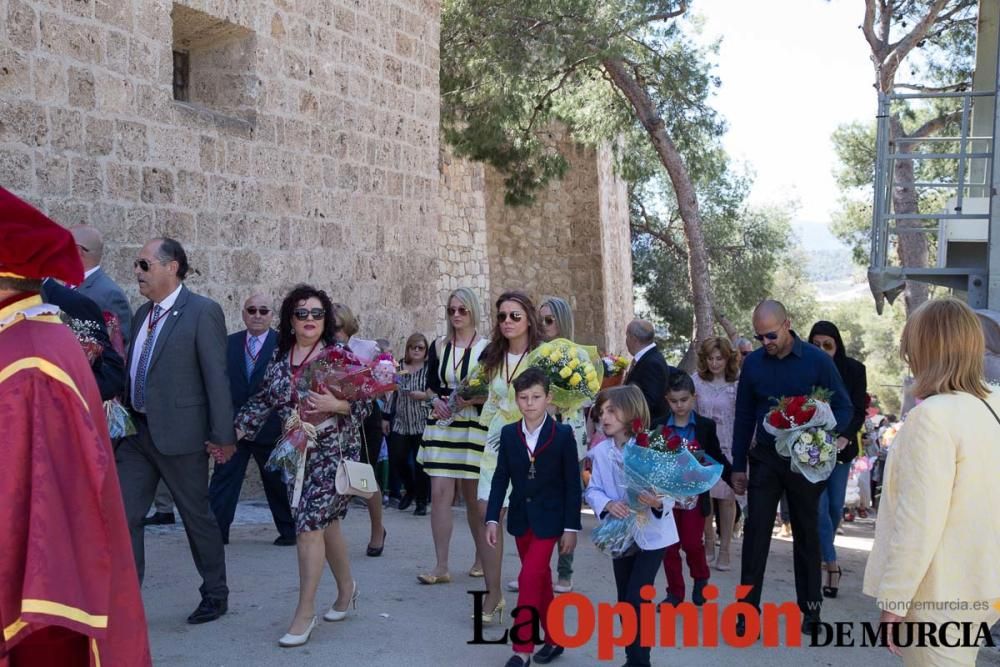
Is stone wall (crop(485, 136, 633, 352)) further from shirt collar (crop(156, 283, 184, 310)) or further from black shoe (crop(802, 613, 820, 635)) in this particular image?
shirt collar (crop(156, 283, 184, 310))

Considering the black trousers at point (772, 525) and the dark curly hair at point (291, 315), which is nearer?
the dark curly hair at point (291, 315)

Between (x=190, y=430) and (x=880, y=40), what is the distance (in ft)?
41.6

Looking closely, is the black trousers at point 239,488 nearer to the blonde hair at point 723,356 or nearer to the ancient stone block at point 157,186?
the ancient stone block at point 157,186

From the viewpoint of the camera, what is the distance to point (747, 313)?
30000 mm

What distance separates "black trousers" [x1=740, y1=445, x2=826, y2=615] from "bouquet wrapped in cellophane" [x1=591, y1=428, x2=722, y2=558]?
3.07ft

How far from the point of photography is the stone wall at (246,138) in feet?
24.9

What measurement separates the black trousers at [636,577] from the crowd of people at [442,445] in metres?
0.01

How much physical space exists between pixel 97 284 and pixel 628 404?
3147 mm

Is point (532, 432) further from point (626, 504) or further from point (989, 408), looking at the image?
point (989, 408)

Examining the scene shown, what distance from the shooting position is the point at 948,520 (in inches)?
135

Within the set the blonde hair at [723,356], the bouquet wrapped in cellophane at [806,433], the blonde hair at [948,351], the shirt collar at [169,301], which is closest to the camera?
the blonde hair at [948,351]

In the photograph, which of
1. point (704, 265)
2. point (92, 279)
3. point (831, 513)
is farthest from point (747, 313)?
point (92, 279)

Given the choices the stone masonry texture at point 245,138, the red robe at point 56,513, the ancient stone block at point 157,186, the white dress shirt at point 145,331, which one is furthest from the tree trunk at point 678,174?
the red robe at point 56,513

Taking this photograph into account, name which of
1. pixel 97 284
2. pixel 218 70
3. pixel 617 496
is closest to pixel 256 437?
pixel 97 284
